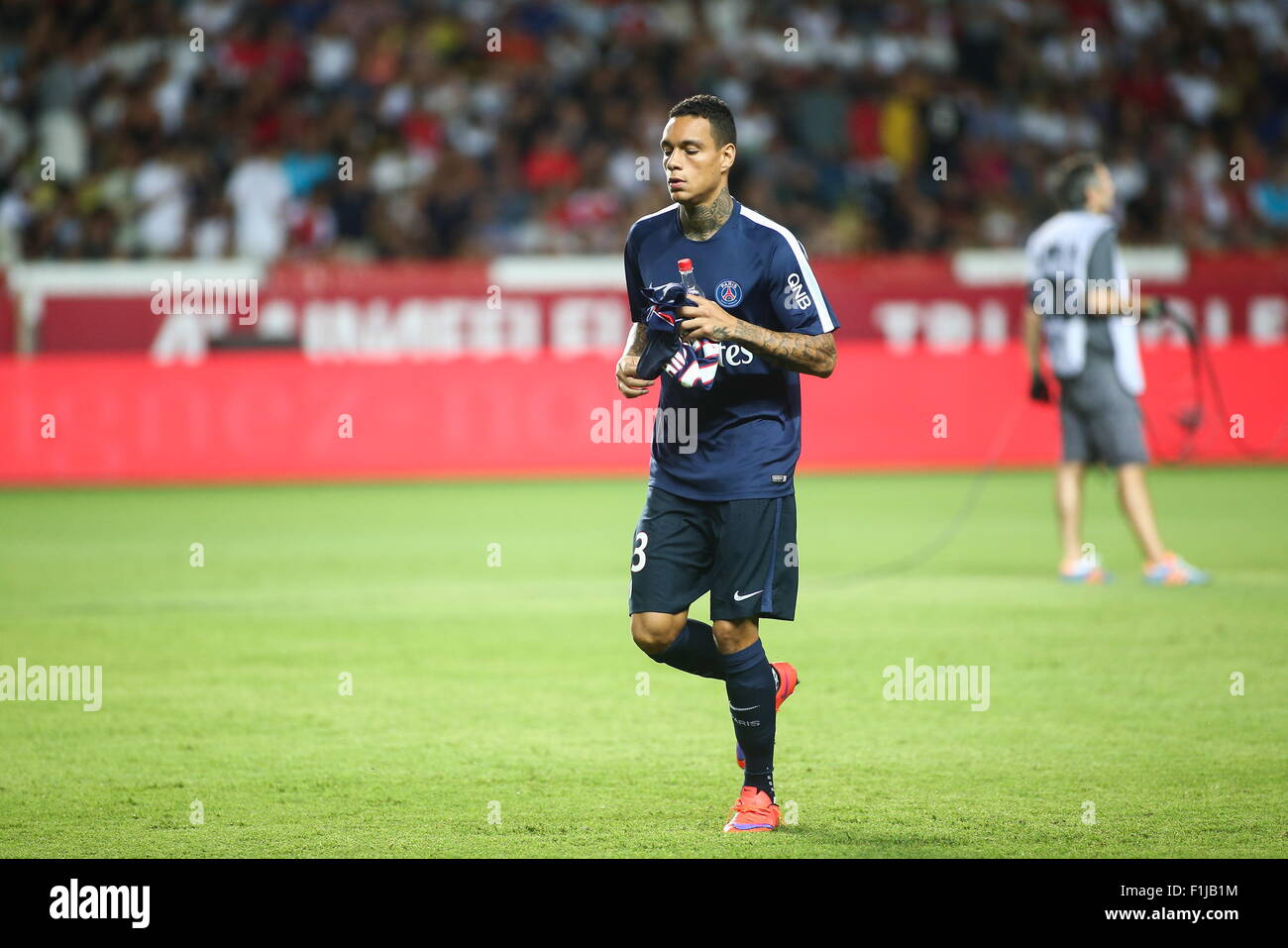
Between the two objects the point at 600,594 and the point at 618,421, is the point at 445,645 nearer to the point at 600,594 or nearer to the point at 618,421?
the point at 600,594

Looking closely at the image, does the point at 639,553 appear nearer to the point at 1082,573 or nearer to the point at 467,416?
the point at 1082,573

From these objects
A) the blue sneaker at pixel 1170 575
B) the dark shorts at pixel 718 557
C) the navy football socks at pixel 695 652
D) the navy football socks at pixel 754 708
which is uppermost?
the dark shorts at pixel 718 557

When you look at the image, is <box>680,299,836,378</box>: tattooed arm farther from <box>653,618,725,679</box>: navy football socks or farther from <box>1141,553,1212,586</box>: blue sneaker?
<box>1141,553,1212,586</box>: blue sneaker

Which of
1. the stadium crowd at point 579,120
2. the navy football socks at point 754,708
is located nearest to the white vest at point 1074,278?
the navy football socks at point 754,708

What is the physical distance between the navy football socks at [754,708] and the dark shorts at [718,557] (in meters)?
0.18

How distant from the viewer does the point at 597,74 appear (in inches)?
966

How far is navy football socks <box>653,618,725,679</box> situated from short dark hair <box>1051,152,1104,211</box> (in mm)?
6267

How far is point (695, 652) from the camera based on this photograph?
6289mm

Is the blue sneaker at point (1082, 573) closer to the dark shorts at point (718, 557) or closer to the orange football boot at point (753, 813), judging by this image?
the dark shorts at point (718, 557)

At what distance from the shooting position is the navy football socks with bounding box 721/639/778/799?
Answer: 6047 mm

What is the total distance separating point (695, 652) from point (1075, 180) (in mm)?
6387

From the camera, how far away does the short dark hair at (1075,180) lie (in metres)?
11.6

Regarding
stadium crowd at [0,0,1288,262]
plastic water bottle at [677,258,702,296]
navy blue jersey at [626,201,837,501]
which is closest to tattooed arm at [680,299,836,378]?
navy blue jersey at [626,201,837,501]
